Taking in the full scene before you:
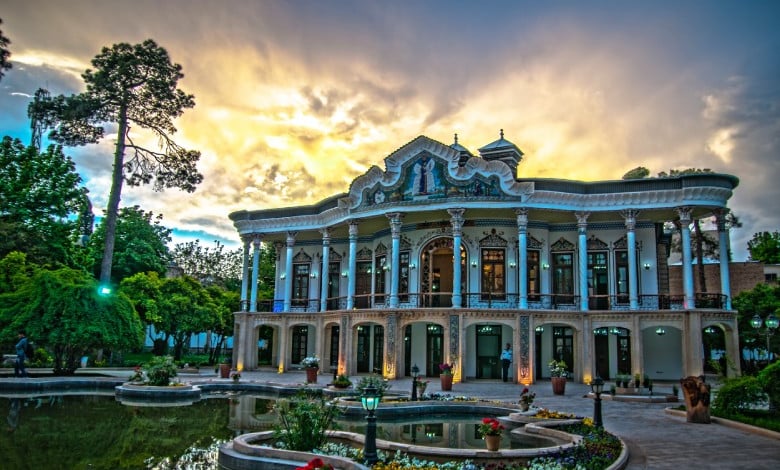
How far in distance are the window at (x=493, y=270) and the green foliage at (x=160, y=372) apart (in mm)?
12037

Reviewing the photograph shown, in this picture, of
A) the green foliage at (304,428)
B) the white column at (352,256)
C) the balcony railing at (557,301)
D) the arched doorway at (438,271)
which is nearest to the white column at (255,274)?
the white column at (352,256)

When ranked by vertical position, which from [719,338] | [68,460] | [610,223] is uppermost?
[610,223]

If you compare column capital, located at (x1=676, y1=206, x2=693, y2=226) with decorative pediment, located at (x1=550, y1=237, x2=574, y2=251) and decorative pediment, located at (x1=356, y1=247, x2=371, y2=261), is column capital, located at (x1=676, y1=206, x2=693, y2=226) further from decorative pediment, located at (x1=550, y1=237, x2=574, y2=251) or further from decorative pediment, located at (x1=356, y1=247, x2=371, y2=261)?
decorative pediment, located at (x1=356, y1=247, x2=371, y2=261)

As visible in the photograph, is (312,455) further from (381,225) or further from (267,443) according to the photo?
(381,225)

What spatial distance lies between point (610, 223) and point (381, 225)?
9.26 m

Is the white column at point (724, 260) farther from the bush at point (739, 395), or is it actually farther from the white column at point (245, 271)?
the white column at point (245, 271)

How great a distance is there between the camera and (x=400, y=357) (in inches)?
942

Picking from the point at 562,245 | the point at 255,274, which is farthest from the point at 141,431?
the point at 562,245

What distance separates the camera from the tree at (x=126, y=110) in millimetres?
27125

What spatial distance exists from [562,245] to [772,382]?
13.0 meters

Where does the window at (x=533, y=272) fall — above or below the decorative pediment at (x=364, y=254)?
below

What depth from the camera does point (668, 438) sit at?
37.2ft

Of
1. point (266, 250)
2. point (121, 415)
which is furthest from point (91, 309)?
point (266, 250)

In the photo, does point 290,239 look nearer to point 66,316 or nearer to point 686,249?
point 66,316
